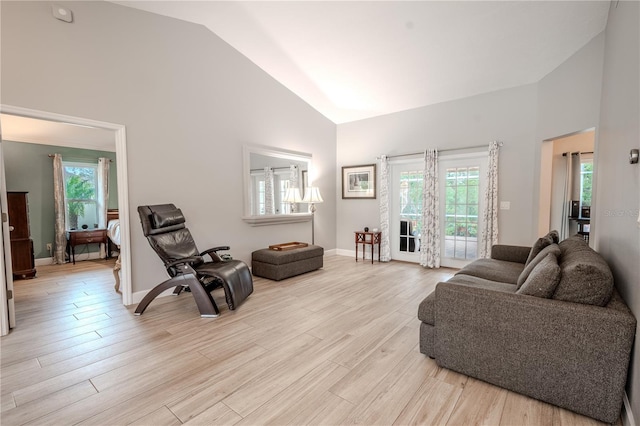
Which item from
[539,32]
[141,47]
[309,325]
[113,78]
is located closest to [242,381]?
[309,325]

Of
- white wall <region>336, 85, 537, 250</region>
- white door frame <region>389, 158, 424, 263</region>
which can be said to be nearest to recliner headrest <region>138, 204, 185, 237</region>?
white wall <region>336, 85, 537, 250</region>

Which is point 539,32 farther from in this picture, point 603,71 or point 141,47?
point 141,47

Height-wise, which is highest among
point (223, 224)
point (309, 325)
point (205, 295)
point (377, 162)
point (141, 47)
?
point (141, 47)

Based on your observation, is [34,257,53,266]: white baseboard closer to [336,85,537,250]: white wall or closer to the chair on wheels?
the chair on wheels

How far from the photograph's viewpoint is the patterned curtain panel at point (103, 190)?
6.27 metres

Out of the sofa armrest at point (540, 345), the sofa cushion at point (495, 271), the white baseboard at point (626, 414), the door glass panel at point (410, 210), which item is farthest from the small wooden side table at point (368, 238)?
the white baseboard at point (626, 414)

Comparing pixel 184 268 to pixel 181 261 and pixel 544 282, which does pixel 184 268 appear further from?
pixel 544 282

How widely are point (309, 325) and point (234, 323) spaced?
2.48 ft

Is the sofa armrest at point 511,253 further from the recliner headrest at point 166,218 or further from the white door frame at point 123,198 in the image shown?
the white door frame at point 123,198

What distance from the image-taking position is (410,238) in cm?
554

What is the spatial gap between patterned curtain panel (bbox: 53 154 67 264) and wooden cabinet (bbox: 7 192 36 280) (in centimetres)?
125

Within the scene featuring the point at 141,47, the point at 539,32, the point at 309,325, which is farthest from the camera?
the point at 141,47

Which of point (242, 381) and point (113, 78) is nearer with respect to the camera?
point (242, 381)

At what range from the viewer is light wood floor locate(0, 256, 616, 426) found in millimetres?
1616
